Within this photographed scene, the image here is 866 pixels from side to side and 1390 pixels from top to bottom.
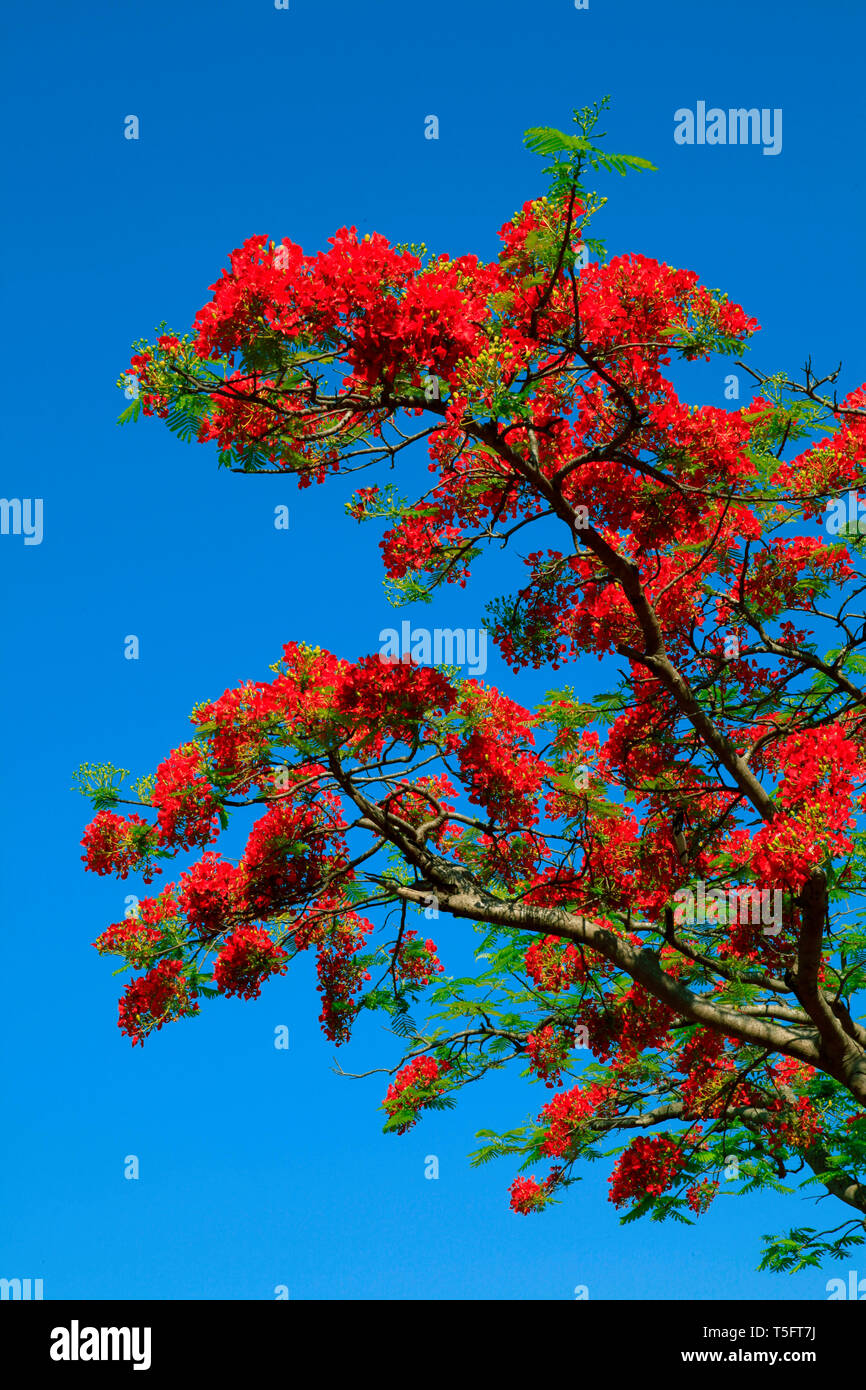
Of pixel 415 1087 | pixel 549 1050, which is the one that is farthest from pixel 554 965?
pixel 415 1087

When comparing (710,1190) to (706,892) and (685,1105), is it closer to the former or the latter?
(685,1105)

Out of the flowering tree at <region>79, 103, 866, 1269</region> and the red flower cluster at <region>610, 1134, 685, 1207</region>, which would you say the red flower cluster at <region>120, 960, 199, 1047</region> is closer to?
the flowering tree at <region>79, 103, 866, 1269</region>

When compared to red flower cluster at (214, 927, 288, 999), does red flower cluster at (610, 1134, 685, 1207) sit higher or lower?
lower

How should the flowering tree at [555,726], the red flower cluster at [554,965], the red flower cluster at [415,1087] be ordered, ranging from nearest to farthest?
the flowering tree at [555,726], the red flower cluster at [554,965], the red flower cluster at [415,1087]

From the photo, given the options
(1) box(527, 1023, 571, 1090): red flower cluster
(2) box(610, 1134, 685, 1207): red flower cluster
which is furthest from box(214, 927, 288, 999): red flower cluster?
(2) box(610, 1134, 685, 1207): red flower cluster

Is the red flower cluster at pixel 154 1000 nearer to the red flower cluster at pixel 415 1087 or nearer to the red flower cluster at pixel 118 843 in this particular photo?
the red flower cluster at pixel 118 843

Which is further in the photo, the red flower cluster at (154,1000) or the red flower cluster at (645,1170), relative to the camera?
the red flower cluster at (645,1170)

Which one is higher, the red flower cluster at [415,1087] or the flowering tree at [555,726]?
the flowering tree at [555,726]

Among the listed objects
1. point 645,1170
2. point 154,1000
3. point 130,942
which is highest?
point 130,942

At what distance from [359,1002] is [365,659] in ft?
10.2

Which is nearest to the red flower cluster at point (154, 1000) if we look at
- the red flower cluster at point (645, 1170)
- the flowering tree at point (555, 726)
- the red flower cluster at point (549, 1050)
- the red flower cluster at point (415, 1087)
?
the flowering tree at point (555, 726)

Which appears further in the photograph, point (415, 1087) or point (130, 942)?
point (415, 1087)

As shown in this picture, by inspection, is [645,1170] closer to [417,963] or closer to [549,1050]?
[549,1050]

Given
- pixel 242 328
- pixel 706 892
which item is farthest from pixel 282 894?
pixel 242 328
